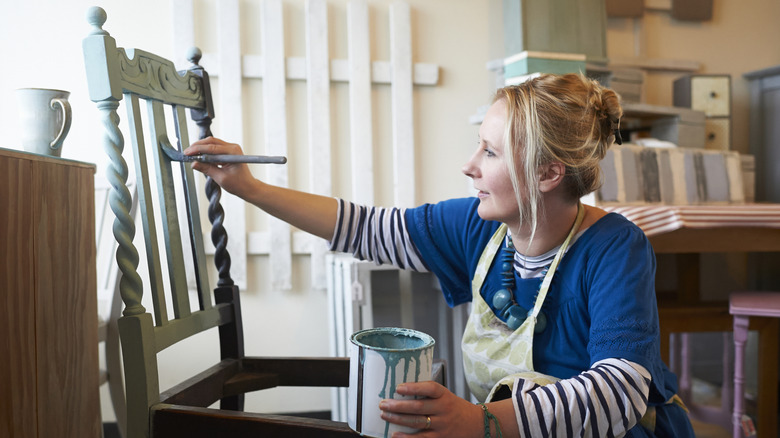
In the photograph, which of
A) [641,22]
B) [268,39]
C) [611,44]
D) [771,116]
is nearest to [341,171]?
[268,39]

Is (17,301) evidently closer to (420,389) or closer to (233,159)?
(233,159)

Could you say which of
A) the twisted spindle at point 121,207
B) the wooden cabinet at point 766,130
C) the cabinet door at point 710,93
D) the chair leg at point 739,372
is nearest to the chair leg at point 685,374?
the chair leg at point 739,372

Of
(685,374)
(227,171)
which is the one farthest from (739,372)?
(227,171)

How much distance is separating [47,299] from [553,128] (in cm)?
98

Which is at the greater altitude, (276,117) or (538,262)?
(276,117)

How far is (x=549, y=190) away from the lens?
1.03m

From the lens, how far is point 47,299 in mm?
1153

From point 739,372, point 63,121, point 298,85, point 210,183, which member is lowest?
point 739,372

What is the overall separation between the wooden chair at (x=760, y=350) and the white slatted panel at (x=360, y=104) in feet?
4.36

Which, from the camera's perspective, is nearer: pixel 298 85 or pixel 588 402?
pixel 588 402

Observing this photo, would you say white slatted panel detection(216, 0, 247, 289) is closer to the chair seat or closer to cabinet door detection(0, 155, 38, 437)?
cabinet door detection(0, 155, 38, 437)

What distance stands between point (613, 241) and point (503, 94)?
309 millimetres

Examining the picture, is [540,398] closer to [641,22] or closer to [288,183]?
[288,183]

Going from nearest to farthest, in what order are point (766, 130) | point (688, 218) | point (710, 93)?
point (688, 218) → point (710, 93) → point (766, 130)
